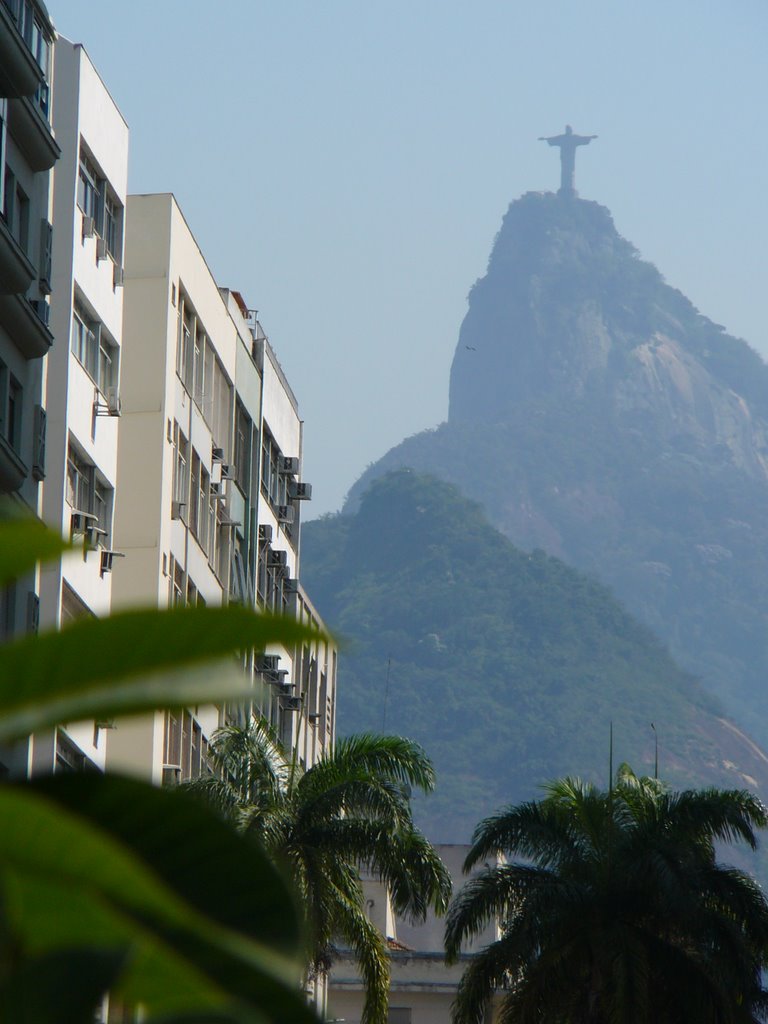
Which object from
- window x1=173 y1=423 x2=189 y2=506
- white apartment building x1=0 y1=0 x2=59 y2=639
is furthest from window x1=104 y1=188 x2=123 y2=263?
white apartment building x1=0 y1=0 x2=59 y2=639

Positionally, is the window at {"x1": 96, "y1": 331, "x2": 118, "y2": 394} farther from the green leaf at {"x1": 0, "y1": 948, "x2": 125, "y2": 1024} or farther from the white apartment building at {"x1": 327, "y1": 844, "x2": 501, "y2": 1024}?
the green leaf at {"x1": 0, "y1": 948, "x2": 125, "y2": 1024}

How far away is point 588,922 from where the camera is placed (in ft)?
111

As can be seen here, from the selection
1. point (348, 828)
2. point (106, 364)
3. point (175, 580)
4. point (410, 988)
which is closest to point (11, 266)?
point (106, 364)

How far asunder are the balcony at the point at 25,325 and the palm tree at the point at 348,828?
27.6 ft

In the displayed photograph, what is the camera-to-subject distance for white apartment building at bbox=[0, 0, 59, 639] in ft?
→ 96.7

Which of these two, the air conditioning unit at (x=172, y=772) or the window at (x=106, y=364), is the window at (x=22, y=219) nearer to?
the window at (x=106, y=364)

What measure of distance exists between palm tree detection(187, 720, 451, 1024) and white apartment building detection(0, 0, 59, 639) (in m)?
6.28

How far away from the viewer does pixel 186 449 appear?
45.4 metres

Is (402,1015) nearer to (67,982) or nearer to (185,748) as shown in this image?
(185,748)

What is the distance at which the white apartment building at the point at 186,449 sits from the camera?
137ft

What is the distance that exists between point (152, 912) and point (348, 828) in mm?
33886

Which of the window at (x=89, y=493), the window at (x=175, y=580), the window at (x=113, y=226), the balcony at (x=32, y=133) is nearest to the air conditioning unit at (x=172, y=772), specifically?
the window at (x=175, y=580)

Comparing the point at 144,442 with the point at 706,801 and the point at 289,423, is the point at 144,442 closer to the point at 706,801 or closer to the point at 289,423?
the point at 706,801

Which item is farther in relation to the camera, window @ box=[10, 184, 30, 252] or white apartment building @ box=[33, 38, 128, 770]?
white apartment building @ box=[33, 38, 128, 770]
